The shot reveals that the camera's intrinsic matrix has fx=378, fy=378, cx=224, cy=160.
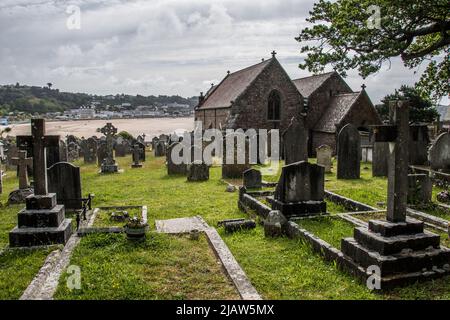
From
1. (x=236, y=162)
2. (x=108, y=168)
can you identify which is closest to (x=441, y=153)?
(x=236, y=162)

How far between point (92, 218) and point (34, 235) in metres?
2.22

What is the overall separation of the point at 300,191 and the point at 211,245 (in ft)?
9.19

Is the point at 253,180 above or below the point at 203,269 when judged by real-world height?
above

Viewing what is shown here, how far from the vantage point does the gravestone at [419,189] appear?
32.1 ft

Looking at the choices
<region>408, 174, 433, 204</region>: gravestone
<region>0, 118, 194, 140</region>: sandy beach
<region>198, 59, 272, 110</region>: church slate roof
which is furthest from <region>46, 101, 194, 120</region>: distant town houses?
<region>408, 174, 433, 204</region>: gravestone

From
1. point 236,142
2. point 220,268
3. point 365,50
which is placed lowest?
point 220,268

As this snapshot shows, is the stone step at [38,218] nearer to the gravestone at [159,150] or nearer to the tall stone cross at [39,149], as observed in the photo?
the tall stone cross at [39,149]

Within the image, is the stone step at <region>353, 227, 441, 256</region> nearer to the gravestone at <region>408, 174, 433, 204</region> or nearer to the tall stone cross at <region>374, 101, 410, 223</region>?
the tall stone cross at <region>374, 101, 410, 223</region>

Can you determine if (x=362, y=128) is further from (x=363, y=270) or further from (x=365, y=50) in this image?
(x=363, y=270)

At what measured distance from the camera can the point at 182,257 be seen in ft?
21.1

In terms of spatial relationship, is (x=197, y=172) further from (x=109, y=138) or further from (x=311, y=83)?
(x=311, y=83)

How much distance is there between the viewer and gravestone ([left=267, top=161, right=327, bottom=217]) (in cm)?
864

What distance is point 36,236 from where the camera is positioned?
700 cm
